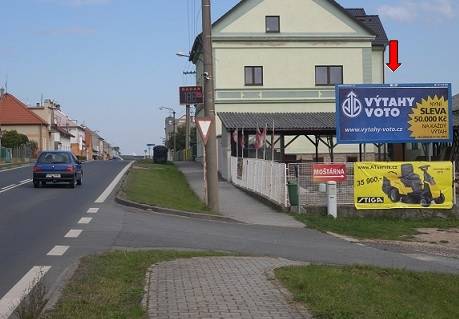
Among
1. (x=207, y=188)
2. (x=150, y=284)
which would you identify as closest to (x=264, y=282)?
(x=150, y=284)

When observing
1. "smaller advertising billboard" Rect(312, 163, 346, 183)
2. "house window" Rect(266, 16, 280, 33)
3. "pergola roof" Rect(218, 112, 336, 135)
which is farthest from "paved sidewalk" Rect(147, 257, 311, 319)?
"house window" Rect(266, 16, 280, 33)

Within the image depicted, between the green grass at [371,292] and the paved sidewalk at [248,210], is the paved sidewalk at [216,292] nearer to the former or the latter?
the green grass at [371,292]

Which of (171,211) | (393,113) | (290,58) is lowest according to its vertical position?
(171,211)

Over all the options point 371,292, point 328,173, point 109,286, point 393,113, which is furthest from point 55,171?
point 371,292

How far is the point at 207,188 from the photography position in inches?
783

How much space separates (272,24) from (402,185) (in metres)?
28.1

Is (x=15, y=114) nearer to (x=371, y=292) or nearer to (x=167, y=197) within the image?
(x=167, y=197)

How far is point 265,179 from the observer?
2364 cm

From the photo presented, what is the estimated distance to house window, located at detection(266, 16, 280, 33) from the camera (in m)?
46.5

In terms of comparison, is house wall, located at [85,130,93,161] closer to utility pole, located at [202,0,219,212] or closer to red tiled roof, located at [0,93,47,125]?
red tiled roof, located at [0,93,47,125]

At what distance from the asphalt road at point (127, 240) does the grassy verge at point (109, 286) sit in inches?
17.0

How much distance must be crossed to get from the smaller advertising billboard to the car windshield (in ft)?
38.5

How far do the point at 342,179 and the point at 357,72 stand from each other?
28.1 meters

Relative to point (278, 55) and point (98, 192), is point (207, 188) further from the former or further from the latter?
point (278, 55)
